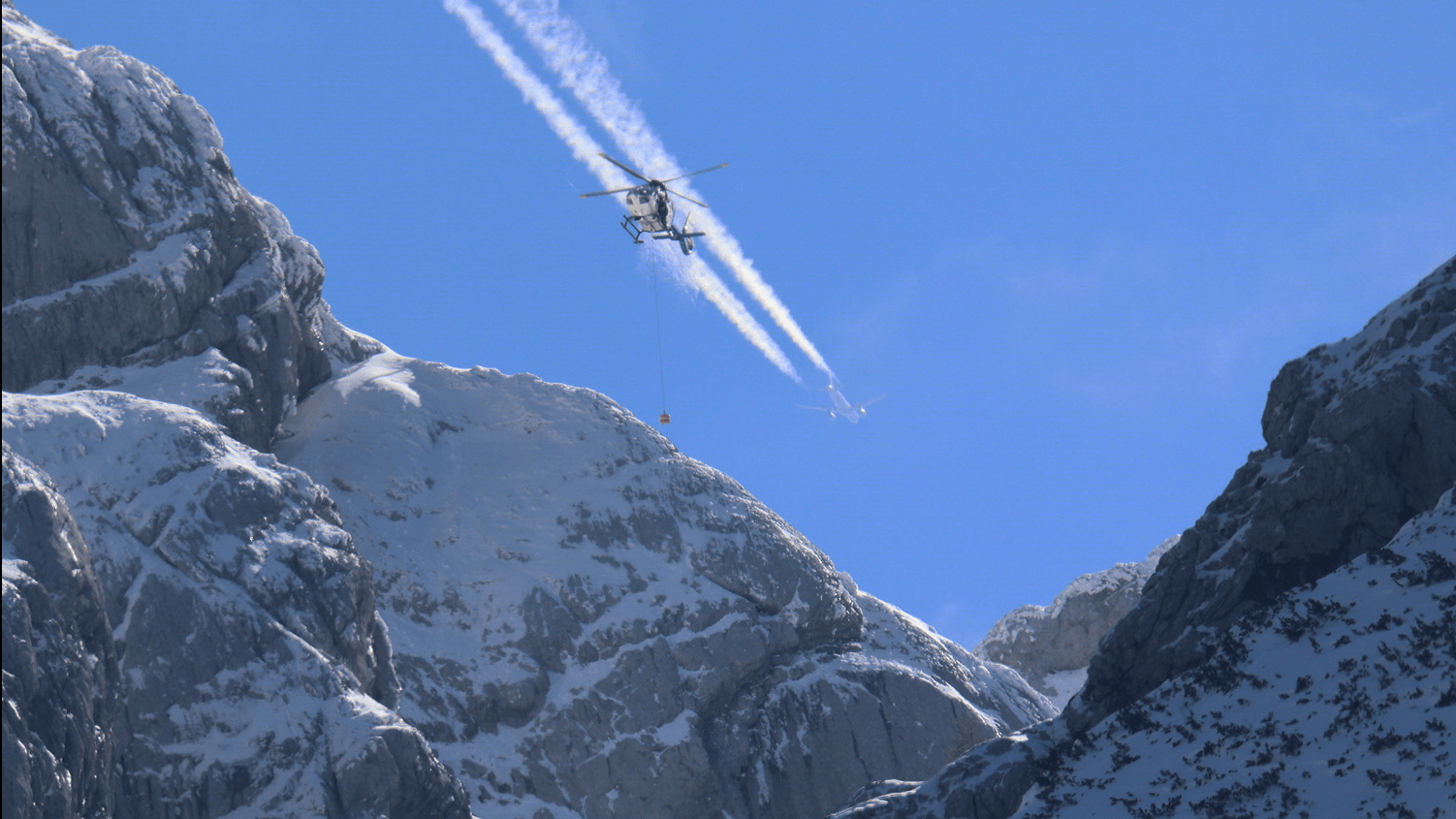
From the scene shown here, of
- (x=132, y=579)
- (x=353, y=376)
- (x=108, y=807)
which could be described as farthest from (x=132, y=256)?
(x=108, y=807)

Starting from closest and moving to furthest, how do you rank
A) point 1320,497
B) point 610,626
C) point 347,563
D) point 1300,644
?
point 1300,644
point 1320,497
point 347,563
point 610,626

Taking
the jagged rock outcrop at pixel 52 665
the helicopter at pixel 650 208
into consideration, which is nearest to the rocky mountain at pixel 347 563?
the jagged rock outcrop at pixel 52 665

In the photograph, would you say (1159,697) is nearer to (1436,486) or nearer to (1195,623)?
(1195,623)

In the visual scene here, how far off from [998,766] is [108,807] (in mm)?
50477

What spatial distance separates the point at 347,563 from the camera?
375 feet

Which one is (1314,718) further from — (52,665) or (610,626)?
(610,626)

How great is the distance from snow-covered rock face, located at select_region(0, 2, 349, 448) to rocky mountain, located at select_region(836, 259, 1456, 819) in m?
79.3

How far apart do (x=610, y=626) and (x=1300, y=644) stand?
75.8 meters

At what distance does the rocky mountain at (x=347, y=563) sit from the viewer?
9912 centimetres

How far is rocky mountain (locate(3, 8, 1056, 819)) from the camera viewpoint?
99125 mm

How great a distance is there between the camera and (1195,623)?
8119cm

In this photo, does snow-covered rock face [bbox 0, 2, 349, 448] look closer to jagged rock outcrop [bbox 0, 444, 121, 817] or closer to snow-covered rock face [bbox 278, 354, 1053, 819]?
snow-covered rock face [bbox 278, 354, 1053, 819]

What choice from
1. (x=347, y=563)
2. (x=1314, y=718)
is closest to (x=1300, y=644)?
(x=1314, y=718)

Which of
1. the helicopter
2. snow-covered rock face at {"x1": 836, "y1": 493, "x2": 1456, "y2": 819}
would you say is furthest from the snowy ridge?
the helicopter
